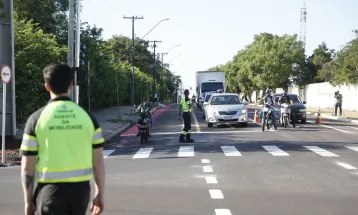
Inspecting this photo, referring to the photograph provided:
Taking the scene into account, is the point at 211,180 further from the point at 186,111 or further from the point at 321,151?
the point at 186,111

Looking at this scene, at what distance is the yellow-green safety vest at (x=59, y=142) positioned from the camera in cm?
368

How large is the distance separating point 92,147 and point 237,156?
10.5m

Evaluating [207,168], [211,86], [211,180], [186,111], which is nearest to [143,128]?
[186,111]

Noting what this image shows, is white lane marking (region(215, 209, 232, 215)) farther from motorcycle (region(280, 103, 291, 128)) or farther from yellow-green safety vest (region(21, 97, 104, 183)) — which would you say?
motorcycle (region(280, 103, 291, 128))

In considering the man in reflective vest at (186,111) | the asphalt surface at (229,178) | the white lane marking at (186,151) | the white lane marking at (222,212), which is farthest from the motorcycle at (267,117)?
the white lane marking at (222,212)

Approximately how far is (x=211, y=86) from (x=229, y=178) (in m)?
38.3

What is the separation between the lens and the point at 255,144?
55.9ft

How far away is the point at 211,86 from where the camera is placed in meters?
48.5

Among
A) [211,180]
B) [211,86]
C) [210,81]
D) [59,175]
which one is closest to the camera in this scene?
[59,175]

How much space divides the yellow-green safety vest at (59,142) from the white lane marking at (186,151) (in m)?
10.8

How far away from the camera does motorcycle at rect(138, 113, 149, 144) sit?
18.9 metres

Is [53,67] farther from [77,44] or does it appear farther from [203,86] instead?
[203,86]

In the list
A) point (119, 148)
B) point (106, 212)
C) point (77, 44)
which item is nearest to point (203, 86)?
point (77, 44)

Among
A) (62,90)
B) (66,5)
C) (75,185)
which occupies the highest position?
(66,5)
